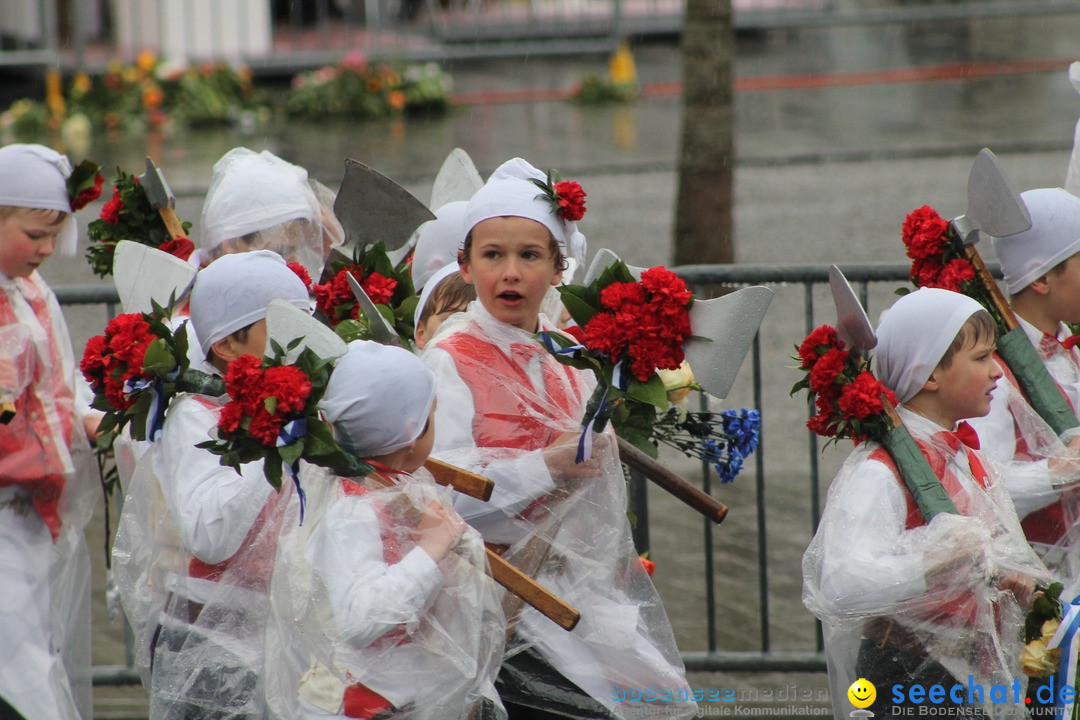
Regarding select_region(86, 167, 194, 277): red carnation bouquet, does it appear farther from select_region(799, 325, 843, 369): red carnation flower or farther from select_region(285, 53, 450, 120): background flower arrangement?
select_region(285, 53, 450, 120): background flower arrangement

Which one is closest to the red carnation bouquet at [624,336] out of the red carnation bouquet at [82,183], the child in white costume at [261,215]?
the child in white costume at [261,215]

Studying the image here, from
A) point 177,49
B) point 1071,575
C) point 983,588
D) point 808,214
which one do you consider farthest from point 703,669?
point 177,49

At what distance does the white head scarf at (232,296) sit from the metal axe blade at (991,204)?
6.08 feet

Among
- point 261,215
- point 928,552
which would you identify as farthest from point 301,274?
point 928,552

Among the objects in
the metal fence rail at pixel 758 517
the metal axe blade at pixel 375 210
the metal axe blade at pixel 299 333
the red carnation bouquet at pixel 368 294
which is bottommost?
the metal fence rail at pixel 758 517

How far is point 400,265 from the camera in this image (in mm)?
4672

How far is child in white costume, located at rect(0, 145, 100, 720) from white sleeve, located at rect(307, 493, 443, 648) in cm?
166

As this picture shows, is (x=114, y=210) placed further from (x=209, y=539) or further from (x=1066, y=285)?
(x=1066, y=285)

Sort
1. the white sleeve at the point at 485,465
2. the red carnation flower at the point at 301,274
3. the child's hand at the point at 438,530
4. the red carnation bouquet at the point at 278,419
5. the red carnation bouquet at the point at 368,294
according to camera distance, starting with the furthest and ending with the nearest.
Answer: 1. the red carnation flower at the point at 301,274
2. the red carnation bouquet at the point at 368,294
3. the white sleeve at the point at 485,465
4. the child's hand at the point at 438,530
5. the red carnation bouquet at the point at 278,419

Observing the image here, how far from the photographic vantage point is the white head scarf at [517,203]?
3.84m

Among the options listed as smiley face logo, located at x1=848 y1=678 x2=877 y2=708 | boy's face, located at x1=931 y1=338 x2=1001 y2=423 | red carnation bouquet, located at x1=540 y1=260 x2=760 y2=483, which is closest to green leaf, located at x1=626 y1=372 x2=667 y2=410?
red carnation bouquet, located at x1=540 y1=260 x2=760 y2=483

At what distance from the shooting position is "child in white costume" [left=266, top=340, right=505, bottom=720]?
10.4 ft

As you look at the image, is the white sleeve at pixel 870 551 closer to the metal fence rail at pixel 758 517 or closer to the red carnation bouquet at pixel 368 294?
the red carnation bouquet at pixel 368 294

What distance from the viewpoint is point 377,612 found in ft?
10.2
